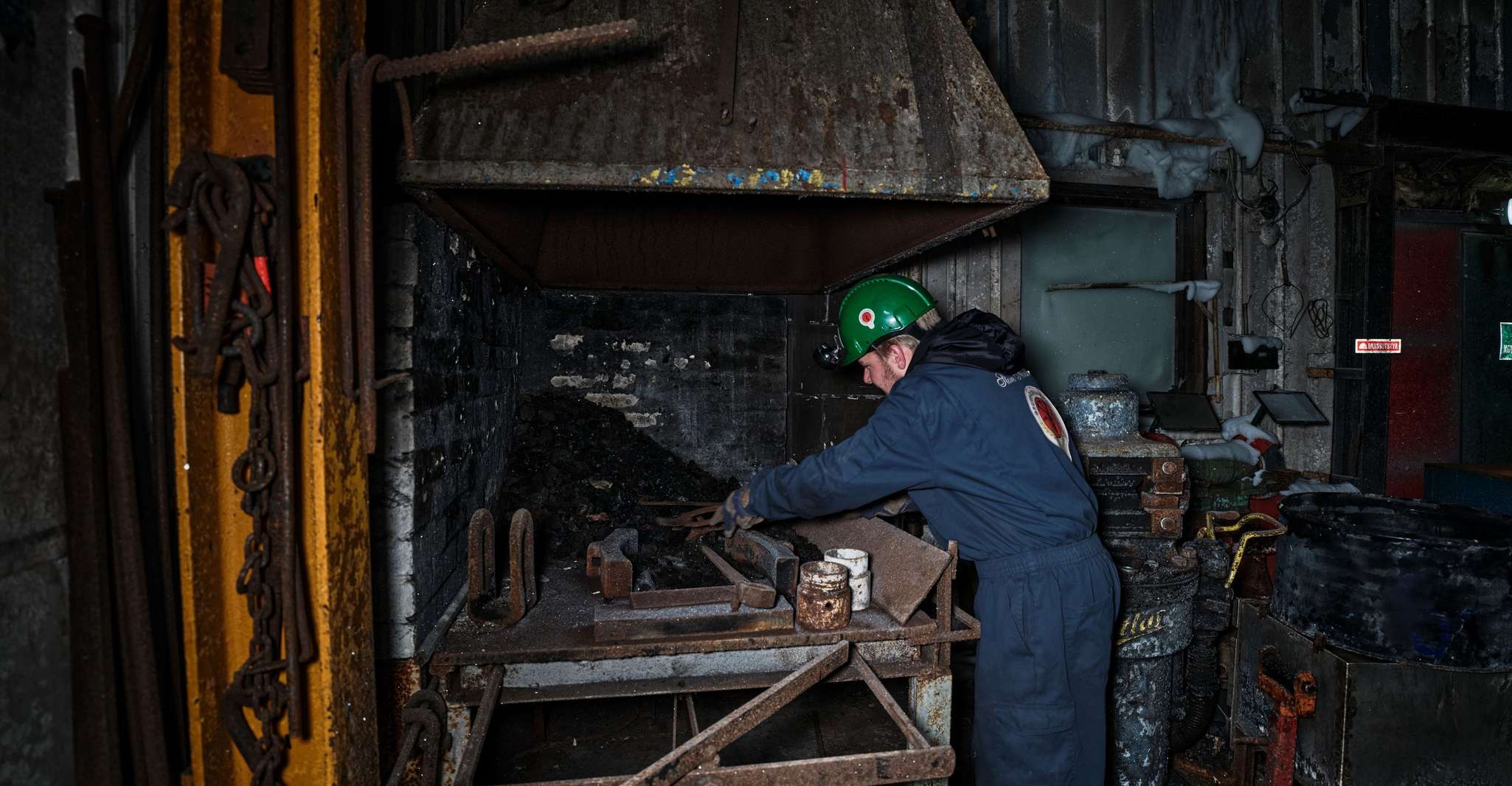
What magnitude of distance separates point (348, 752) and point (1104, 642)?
235 cm

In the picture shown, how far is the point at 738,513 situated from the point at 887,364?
0.87 meters

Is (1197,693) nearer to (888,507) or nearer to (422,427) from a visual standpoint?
(888,507)

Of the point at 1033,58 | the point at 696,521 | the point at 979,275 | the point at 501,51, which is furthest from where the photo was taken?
the point at 1033,58

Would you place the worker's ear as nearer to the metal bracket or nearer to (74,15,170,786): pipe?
the metal bracket

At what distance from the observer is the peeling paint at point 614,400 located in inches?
178

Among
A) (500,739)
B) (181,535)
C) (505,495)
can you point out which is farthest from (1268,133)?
(181,535)

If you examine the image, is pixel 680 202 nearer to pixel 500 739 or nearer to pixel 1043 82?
pixel 500 739

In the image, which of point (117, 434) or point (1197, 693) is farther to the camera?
point (1197, 693)

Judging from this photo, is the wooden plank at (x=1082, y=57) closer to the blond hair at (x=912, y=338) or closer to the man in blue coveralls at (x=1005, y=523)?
the blond hair at (x=912, y=338)

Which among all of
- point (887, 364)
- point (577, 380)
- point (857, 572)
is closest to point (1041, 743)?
point (857, 572)

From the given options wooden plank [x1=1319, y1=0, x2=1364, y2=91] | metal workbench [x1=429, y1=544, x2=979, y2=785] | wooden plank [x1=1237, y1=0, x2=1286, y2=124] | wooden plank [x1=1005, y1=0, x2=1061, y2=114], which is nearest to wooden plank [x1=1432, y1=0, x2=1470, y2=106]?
wooden plank [x1=1319, y1=0, x2=1364, y2=91]

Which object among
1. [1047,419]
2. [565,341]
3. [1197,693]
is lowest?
[1197,693]

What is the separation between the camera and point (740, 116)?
220cm

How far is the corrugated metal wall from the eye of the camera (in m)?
5.57
